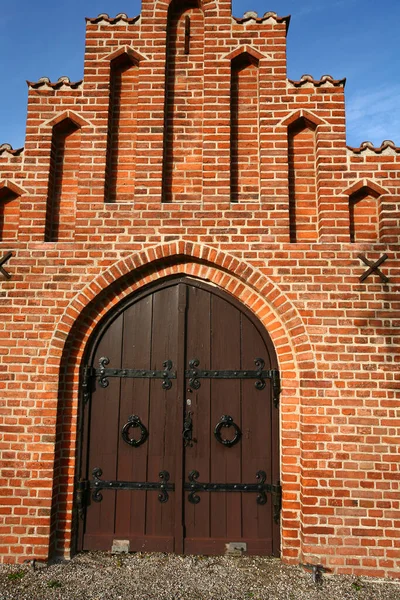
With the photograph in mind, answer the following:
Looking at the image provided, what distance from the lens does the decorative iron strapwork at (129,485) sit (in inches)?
152

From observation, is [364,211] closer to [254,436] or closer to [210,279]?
[210,279]

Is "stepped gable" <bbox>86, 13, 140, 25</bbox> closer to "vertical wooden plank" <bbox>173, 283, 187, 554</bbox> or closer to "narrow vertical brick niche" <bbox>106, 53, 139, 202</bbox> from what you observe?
"narrow vertical brick niche" <bbox>106, 53, 139, 202</bbox>

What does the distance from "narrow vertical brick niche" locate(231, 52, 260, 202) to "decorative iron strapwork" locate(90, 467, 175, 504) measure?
2.77 m

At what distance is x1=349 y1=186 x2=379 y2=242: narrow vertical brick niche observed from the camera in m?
4.00

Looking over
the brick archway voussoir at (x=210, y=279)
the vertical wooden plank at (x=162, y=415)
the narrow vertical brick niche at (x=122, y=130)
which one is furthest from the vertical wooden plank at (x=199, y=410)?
the narrow vertical brick niche at (x=122, y=130)

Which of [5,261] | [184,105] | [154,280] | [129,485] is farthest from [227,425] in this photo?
[184,105]

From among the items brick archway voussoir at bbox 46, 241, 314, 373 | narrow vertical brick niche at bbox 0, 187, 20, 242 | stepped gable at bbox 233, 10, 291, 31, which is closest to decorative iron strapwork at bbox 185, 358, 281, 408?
A: brick archway voussoir at bbox 46, 241, 314, 373

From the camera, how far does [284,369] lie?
12.6ft

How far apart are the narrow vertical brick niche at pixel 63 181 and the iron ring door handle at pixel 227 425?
89.9 inches

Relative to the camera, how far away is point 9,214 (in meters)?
4.19

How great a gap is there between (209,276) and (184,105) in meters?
1.80

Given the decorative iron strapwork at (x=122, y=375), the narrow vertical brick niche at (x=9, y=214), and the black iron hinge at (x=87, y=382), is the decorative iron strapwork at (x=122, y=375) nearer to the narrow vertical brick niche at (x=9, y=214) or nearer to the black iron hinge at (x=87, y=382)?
the black iron hinge at (x=87, y=382)

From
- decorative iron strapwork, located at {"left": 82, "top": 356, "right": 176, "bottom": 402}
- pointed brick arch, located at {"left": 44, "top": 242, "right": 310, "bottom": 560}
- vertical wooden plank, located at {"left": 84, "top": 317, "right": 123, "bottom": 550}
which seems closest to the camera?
pointed brick arch, located at {"left": 44, "top": 242, "right": 310, "bottom": 560}

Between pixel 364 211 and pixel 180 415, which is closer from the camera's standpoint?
pixel 180 415
